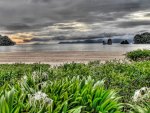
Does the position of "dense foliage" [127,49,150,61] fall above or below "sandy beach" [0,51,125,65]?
above

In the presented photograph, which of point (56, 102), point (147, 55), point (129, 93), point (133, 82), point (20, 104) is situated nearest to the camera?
point (20, 104)

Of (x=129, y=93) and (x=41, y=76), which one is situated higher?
(x=41, y=76)

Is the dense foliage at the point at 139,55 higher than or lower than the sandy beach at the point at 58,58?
higher

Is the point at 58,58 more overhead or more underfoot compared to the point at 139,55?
more underfoot

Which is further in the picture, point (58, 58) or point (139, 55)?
point (58, 58)

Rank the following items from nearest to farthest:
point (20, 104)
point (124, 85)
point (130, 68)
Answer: point (20, 104), point (124, 85), point (130, 68)

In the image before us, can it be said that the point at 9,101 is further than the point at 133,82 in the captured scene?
No

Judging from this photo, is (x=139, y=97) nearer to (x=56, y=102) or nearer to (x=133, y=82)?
(x=56, y=102)

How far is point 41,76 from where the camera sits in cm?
879

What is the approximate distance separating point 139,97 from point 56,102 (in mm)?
1438

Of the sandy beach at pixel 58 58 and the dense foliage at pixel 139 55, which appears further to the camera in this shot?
the sandy beach at pixel 58 58

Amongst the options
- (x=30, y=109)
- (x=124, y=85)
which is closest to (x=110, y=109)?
(x=30, y=109)

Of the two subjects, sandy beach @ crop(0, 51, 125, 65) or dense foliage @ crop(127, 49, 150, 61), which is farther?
sandy beach @ crop(0, 51, 125, 65)

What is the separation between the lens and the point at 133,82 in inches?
434
